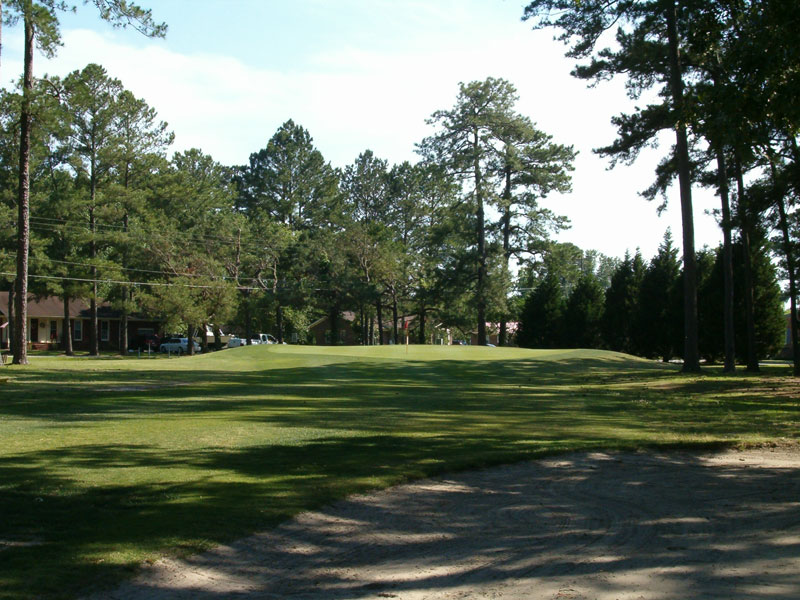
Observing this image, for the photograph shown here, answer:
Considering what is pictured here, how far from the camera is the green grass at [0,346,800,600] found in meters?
6.13

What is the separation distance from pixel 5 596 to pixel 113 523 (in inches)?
65.1

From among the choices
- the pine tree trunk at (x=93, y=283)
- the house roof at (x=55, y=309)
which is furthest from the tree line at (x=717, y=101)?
the house roof at (x=55, y=309)

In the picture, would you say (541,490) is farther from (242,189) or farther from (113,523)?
(242,189)

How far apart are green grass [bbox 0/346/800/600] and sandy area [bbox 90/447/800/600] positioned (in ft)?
1.46

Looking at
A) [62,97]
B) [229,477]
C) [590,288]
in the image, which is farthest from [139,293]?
[229,477]

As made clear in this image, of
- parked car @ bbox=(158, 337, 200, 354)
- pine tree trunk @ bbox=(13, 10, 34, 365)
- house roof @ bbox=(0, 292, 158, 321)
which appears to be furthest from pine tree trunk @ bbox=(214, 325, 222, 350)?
pine tree trunk @ bbox=(13, 10, 34, 365)

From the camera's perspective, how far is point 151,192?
59281mm

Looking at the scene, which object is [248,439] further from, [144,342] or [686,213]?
[144,342]

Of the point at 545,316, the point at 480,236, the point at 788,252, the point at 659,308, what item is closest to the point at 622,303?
the point at 659,308

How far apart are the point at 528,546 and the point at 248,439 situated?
237 inches

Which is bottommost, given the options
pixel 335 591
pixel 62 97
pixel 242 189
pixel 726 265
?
pixel 335 591

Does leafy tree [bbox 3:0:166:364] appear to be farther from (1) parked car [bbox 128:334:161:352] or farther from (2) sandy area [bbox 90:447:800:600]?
(1) parked car [bbox 128:334:161:352]

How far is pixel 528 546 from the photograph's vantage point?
241 inches

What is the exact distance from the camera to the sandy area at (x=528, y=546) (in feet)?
16.9
